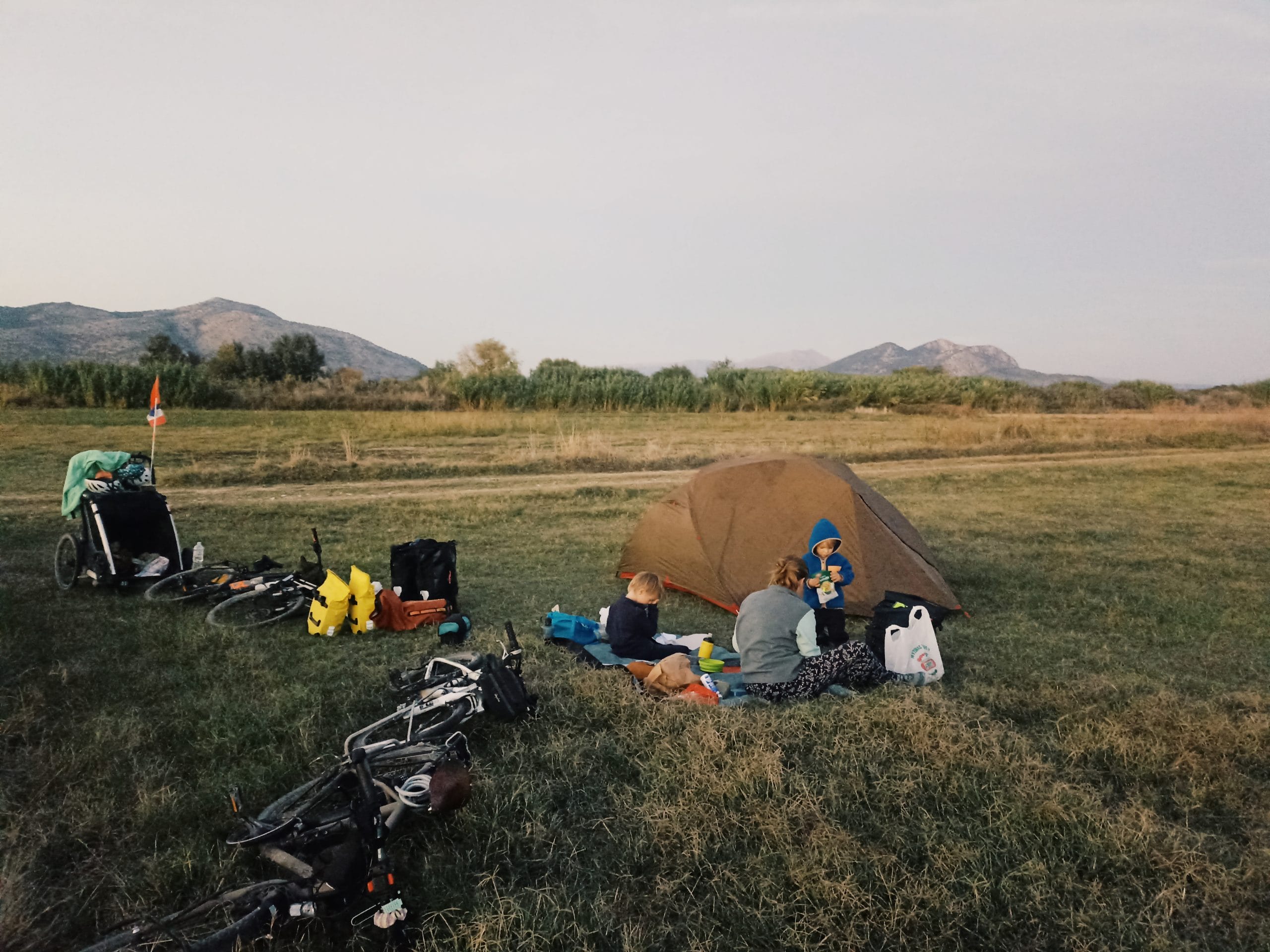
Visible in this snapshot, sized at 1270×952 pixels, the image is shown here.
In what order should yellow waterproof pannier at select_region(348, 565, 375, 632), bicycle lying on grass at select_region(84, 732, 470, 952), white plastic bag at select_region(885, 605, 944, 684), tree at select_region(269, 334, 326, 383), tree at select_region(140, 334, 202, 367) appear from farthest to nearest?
1. tree at select_region(140, 334, 202, 367)
2. tree at select_region(269, 334, 326, 383)
3. yellow waterproof pannier at select_region(348, 565, 375, 632)
4. white plastic bag at select_region(885, 605, 944, 684)
5. bicycle lying on grass at select_region(84, 732, 470, 952)

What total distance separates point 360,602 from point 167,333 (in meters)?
79.8

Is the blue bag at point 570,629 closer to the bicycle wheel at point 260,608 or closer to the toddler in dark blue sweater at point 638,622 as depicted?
the toddler in dark blue sweater at point 638,622

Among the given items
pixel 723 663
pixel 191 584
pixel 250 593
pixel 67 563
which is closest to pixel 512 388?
pixel 67 563

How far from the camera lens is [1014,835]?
3.92 meters

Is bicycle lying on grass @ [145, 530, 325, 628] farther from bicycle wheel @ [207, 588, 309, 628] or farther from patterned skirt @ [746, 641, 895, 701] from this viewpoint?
patterned skirt @ [746, 641, 895, 701]

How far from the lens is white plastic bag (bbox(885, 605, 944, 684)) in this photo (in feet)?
20.4

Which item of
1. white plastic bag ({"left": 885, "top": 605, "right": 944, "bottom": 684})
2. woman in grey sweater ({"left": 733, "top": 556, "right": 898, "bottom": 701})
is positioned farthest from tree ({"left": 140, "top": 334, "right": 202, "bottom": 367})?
white plastic bag ({"left": 885, "top": 605, "right": 944, "bottom": 684})

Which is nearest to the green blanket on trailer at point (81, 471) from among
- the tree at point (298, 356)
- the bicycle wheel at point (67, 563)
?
the bicycle wheel at point (67, 563)

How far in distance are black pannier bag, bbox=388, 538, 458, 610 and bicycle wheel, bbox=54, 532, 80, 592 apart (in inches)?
135

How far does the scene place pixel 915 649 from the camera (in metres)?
6.22

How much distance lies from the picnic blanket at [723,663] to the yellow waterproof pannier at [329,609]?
7.20 feet

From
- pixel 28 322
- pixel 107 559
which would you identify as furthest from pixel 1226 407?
pixel 28 322

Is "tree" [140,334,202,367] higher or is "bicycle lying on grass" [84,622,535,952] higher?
"tree" [140,334,202,367]

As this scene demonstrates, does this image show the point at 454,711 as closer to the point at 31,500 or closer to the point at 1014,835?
the point at 1014,835
